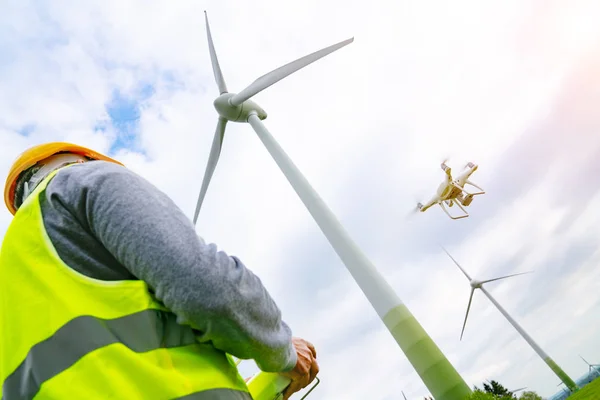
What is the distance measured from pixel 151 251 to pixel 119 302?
0.65ft

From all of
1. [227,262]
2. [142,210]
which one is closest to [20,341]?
[142,210]

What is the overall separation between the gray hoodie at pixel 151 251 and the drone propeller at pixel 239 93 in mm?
13507

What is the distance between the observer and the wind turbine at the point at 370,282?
24.2 feet

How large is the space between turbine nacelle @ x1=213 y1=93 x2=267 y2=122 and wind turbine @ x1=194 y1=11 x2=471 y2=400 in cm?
71

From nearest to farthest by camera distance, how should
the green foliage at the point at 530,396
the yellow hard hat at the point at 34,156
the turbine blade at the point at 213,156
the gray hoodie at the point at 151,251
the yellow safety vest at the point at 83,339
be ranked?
the yellow safety vest at the point at 83,339, the gray hoodie at the point at 151,251, the yellow hard hat at the point at 34,156, the turbine blade at the point at 213,156, the green foliage at the point at 530,396

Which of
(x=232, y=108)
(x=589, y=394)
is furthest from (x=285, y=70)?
(x=589, y=394)

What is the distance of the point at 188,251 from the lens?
1518 mm

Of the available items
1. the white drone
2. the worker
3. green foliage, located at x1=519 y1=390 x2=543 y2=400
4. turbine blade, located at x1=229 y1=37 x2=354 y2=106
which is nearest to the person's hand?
the worker

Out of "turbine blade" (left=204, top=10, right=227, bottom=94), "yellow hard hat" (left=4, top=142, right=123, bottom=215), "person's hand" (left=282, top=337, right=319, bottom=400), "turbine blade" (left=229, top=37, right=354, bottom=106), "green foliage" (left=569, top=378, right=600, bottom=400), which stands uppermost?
"turbine blade" (left=204, top=10, right=227, bottom=94)

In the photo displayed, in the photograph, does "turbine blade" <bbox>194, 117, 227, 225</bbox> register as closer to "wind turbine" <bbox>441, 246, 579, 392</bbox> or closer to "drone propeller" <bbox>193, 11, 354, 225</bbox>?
"drone propeller" <bbox>193, 11, 354, 225</bbox>

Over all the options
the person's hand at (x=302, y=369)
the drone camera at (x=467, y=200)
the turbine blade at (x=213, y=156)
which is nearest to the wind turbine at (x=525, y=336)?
the drone camera at (x=467, y=200)

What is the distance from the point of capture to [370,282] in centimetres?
885

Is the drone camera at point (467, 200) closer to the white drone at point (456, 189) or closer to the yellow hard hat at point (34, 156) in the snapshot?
the white drone at point (456, 189)

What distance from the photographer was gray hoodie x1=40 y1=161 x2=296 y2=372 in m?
1.50
